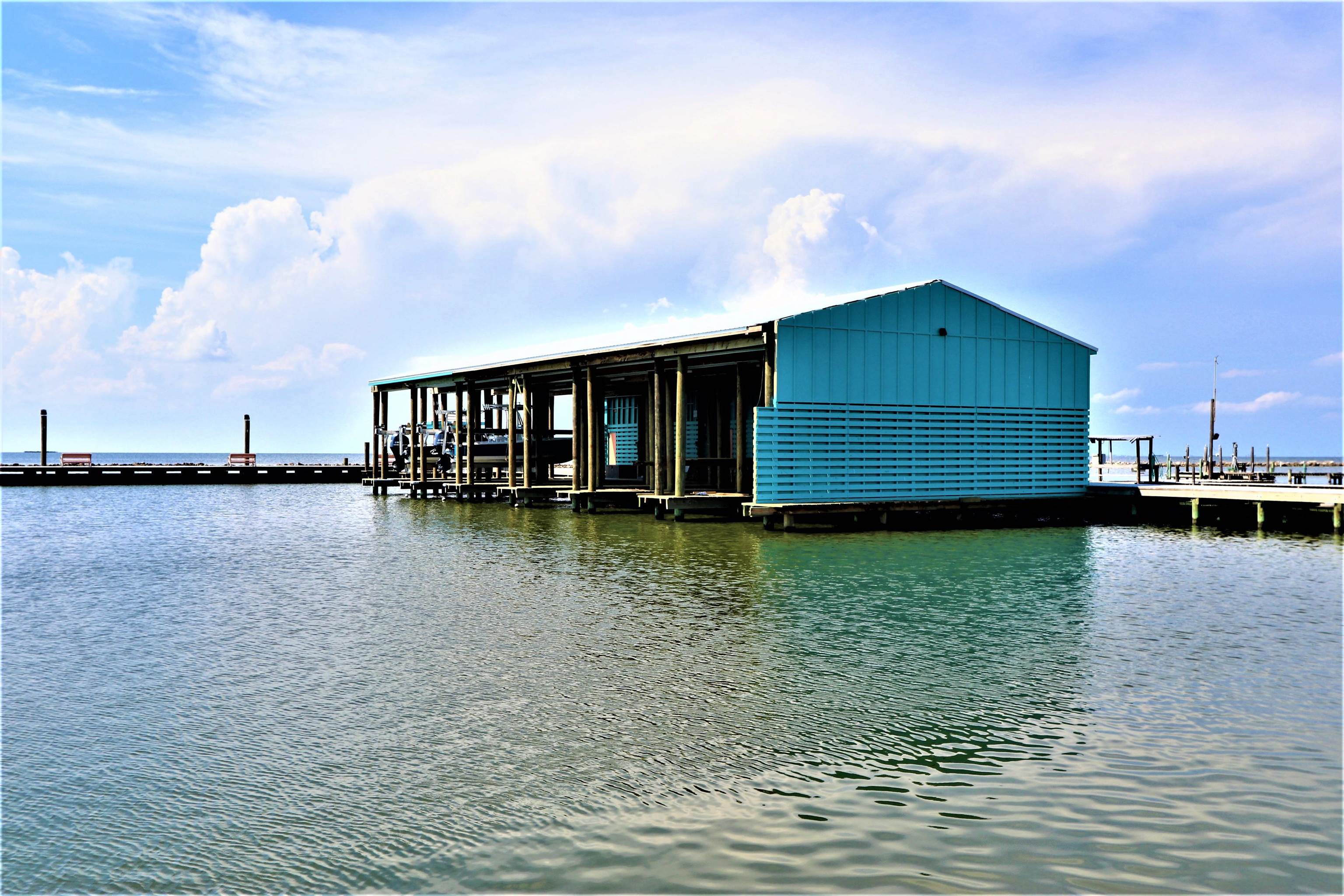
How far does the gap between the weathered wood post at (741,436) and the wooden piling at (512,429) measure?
10840 millimetres

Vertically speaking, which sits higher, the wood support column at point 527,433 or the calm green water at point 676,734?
the wood support column at point 527,433

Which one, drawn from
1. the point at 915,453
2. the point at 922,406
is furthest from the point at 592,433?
the point at 922,406

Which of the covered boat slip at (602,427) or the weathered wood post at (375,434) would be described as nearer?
the covered boat slip at (602,427)

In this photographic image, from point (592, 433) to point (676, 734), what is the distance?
32566mm

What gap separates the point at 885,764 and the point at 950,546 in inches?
772

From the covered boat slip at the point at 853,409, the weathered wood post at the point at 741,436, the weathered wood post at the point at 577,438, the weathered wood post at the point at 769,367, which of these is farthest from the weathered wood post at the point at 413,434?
the weathered wood post at the point at 769,367

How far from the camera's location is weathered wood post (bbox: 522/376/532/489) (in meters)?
45.2

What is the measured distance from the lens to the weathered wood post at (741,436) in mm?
37438

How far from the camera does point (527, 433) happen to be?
149 feet

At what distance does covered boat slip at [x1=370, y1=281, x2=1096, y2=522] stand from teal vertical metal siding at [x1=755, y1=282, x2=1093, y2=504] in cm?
5

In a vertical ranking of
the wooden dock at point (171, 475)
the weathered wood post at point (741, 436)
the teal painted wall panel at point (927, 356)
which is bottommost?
the wooden dock at point (171, 475)

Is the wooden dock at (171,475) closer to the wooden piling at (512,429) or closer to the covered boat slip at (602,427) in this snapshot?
the covered boat slip at (602,427)

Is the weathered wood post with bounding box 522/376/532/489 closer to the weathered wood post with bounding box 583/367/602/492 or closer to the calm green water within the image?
the weathered wood post with bounding box 583/367/602/492

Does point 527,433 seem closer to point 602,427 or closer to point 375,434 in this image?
point 602,427
